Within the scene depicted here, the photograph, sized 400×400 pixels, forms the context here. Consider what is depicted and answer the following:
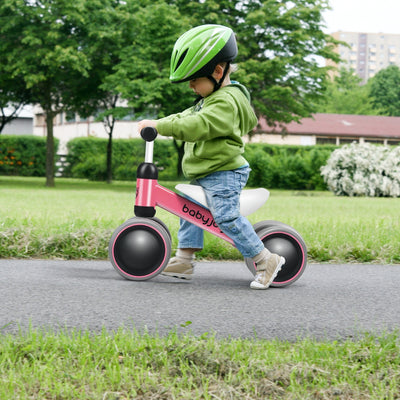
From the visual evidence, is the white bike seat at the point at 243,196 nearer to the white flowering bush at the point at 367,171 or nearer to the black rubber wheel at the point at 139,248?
the black rubber wheel at the point at 139,248

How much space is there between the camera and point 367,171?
64.0 ft

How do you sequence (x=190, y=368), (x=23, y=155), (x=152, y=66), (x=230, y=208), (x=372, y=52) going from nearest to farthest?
(x=190, y=368)
(x=230, y=208)
(x=152, y=66)
(x=23, y=155)
(x=372, y=52)

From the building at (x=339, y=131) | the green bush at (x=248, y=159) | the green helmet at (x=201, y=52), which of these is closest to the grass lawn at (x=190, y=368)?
the green helmet at (x=201, y=52)

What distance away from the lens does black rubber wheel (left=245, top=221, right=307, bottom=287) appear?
3.93 metres

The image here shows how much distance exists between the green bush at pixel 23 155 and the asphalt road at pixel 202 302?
26684 mm

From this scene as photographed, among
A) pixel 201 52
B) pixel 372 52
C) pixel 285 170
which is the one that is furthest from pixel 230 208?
pixel 372 52

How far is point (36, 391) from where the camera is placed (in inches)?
77.3

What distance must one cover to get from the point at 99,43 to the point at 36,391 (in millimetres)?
18369

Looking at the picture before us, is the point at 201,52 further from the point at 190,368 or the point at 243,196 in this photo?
the point at 190,368

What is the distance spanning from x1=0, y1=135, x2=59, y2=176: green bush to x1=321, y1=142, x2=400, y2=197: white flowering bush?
54.1 feet

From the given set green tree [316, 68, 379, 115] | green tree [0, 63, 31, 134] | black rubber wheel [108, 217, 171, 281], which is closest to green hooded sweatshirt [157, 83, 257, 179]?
black rubber wheel [108, 217, 171, 281]

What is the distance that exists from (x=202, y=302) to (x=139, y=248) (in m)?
0.71

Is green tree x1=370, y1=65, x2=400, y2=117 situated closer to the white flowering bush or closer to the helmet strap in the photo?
the white flowering bush

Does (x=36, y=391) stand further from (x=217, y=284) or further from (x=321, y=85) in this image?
(x=321, y=85)
